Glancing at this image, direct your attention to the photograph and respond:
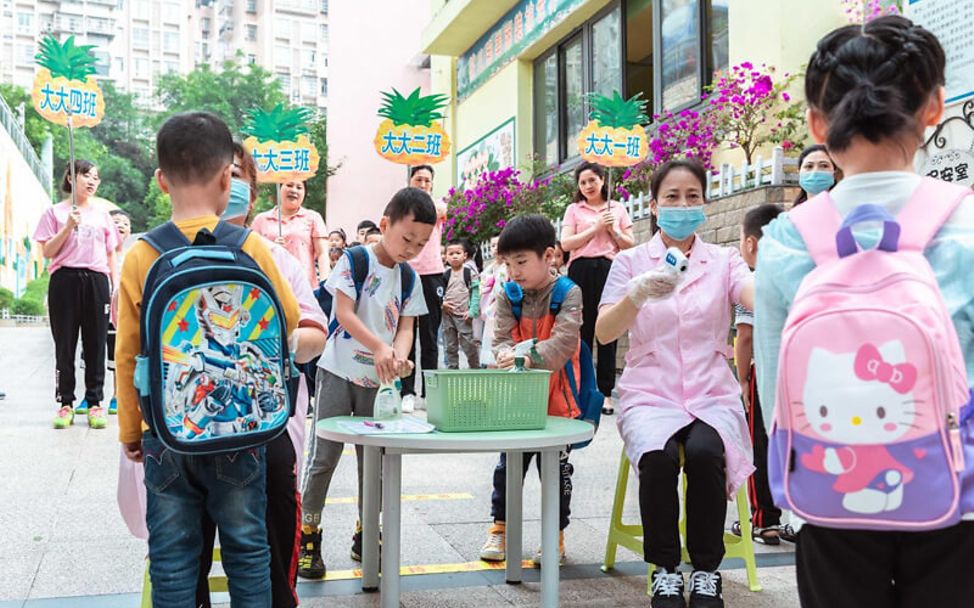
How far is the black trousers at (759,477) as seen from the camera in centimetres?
399

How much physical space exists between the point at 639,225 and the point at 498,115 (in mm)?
7028

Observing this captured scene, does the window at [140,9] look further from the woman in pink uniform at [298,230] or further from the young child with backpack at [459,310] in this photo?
the woman in pink uniform at [298,230]

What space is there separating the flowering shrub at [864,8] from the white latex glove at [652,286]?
5397 mm

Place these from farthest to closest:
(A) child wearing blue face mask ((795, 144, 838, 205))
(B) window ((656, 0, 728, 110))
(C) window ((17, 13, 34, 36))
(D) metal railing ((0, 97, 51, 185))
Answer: (C) window ((17, 13, 34, 36)) → (D) metal railing ((0, 97, 51, 185)) → (B) window ((656, 0, 728, 110)) → (A) child wearing blue face mask ((795, 144, 838, 205))

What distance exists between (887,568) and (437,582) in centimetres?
205

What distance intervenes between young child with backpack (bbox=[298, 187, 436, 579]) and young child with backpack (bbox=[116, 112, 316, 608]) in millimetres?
1045

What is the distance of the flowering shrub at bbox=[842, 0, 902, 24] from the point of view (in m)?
7.73

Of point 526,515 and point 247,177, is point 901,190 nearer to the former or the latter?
point 247,177

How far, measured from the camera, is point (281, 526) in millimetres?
2594

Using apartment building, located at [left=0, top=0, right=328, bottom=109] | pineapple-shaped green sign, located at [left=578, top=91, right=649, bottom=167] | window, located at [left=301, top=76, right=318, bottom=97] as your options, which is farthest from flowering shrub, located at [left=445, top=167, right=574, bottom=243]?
window, located at [left=301, top=76, right=318, bottom=97]

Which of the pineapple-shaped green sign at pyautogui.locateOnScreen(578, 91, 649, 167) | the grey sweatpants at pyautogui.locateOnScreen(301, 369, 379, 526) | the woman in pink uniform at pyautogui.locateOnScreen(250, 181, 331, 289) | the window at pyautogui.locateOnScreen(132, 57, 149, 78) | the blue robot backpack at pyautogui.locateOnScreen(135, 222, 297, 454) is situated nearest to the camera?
the blue robot backpack at pyautogui.locateOnScreen(135, 222, 297, 454)

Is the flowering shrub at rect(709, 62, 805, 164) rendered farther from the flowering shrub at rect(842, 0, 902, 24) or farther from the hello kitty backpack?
the hello kitty backpack

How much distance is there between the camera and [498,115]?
16.0 metres

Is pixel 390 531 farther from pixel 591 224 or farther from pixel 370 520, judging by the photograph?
pixel 591 224
